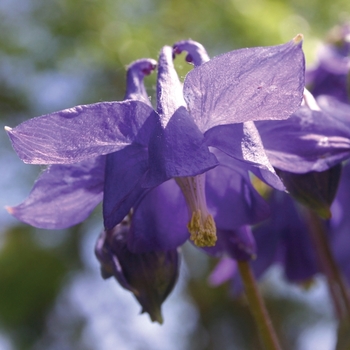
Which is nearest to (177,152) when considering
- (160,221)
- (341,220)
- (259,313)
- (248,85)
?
(248,85)

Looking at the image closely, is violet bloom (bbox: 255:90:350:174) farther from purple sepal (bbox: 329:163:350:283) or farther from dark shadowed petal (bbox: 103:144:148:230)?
purple sepal (bbox: 329:163:350:283)

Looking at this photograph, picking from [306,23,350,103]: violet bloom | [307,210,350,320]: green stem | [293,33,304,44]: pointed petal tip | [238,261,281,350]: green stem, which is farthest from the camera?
[306,23,350,103]: violet bloom

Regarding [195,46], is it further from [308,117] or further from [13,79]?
[13,79]

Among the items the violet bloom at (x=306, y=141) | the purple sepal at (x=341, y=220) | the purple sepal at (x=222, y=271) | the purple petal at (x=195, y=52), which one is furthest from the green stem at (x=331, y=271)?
the purple petal at (x=195, y=52)

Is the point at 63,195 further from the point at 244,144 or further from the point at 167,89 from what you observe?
the point at 244,144

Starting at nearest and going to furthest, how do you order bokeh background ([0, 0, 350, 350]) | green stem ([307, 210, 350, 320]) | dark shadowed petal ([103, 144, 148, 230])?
dark shadowed petal ([103, 144, 148, 230])
green stem ([307, 210, 350, 320])
bokeh background ([0, 0, 350, 350])

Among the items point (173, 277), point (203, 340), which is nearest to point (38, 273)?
point (203, 340)

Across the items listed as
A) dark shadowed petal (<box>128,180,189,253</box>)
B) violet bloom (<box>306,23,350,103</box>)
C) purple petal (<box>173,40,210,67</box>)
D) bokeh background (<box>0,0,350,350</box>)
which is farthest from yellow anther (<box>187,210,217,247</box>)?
bokeh background (<box>0,0,350,350</box>)
